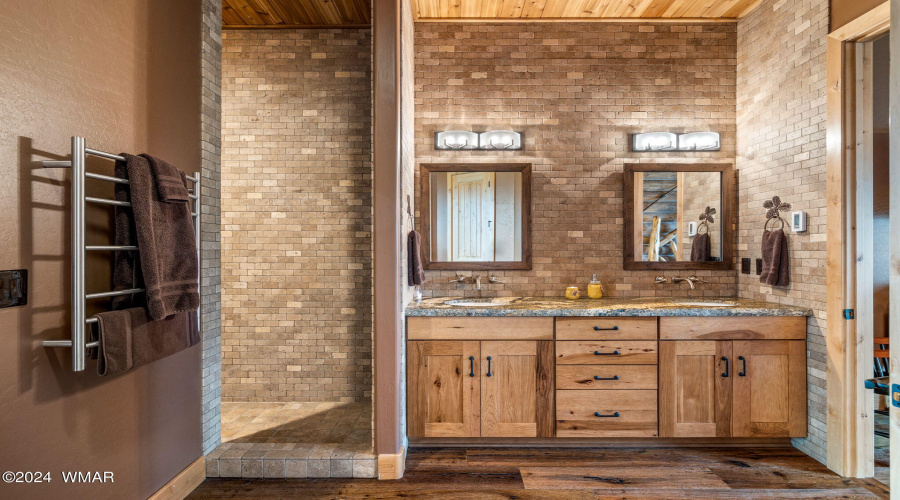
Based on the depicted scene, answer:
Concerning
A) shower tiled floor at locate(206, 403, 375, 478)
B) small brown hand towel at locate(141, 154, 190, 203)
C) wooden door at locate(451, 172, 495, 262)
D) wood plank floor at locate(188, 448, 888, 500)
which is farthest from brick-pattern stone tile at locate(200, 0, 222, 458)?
wooden door at locate(451, 172, 495, 262)

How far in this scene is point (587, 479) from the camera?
100 inches

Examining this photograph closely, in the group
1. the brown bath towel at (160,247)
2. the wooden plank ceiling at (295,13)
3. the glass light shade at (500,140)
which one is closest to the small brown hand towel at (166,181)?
the brown bath towel at (160,247)

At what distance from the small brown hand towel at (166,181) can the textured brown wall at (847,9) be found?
3.46 meters

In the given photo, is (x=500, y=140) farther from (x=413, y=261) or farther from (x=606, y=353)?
(x=606, y=353)

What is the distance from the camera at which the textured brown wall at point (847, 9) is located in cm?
241

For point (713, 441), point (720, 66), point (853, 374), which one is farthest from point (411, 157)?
point (853, 374)

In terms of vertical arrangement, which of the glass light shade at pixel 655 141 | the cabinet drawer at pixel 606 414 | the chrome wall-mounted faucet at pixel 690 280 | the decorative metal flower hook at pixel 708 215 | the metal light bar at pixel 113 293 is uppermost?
the glass light shade at pixel 655 141

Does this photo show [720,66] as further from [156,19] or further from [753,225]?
[156,19]

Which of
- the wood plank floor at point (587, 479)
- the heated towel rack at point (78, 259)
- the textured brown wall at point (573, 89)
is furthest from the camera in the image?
the textured brown wall at point (573, 89)

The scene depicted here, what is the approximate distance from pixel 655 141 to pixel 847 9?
122cm

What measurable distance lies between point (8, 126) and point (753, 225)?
3.99 m

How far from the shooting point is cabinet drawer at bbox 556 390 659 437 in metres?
2.86

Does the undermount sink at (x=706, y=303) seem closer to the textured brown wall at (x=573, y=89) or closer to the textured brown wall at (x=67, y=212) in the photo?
the textured brown wall at (x=573, y=89)

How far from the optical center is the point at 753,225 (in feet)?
10.8
